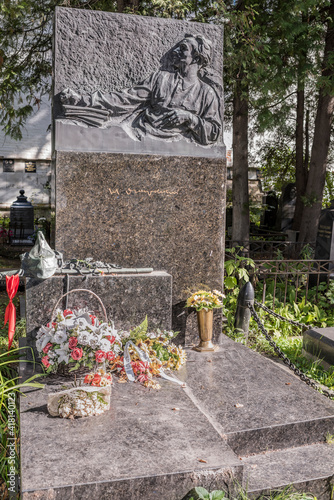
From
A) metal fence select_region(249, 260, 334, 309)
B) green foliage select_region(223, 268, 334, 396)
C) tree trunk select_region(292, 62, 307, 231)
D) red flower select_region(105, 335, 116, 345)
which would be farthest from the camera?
tree trunk select_region(292, 62, 307, 231)

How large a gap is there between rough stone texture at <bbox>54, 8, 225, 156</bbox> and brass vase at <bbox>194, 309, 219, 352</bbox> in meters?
1.55

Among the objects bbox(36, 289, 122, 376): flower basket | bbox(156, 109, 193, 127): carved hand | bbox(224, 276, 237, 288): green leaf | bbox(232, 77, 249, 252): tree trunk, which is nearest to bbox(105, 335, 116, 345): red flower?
bbox(36, 289, 122, 376): flower basket

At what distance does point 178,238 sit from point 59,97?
1.70 metres

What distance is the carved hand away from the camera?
4.57 m

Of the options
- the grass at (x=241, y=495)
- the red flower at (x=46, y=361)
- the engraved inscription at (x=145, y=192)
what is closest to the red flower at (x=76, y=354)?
the red flower at (x=46, y=361)

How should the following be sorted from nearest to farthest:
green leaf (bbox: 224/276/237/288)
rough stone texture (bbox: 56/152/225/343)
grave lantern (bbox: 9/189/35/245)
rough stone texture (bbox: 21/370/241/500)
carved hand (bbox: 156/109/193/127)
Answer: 1. rough stone texture (bbox: 21/370/241/500)
2. rough stone texture (bbox: 56/152/225/343)
3. carved hand (bbox: 156/109/193/127)
4. green leaf (bbox: 224/276/237/288)
5. grave lantern (bbox: 9/189/35/245)

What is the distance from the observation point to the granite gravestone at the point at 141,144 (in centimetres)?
436

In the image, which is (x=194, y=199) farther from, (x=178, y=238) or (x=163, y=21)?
(x=163, y=21)

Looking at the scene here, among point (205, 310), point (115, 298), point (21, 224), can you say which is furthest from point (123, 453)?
point (21, 224)

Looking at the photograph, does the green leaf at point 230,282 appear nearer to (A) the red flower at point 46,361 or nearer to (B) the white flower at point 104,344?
(B) the white flower at point 104,344

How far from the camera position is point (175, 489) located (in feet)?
7.73

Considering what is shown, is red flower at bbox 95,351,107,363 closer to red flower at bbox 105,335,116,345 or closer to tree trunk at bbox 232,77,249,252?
red flower at bbox 105,335,116,345

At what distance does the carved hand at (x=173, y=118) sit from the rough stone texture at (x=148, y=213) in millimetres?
335

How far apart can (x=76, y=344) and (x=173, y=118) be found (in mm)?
2422
